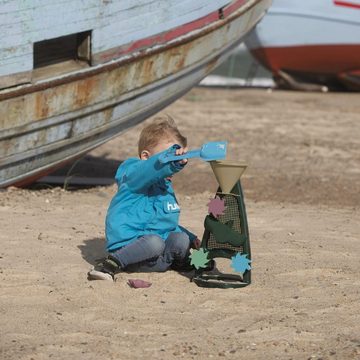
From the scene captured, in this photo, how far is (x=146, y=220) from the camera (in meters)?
4.76

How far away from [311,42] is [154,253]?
11552 millimetres

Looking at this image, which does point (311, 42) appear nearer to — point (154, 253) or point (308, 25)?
point (308, 25)

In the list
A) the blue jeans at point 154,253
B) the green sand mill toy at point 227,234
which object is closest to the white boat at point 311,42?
the blue jeans at point 154,253

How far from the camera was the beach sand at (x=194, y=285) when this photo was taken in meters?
3.73

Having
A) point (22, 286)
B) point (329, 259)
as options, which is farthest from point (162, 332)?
point (329, 259)

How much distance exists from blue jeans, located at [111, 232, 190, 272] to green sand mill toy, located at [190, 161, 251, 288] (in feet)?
0.59

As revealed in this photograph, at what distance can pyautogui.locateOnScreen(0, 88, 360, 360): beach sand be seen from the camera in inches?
147

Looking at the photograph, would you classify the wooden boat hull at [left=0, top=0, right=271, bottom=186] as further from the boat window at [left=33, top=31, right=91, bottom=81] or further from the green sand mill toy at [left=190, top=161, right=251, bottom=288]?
the green sand mill toy at [left=190, top=161, right=251, bottom=288]

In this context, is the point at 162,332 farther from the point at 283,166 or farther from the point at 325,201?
the point at 283,166

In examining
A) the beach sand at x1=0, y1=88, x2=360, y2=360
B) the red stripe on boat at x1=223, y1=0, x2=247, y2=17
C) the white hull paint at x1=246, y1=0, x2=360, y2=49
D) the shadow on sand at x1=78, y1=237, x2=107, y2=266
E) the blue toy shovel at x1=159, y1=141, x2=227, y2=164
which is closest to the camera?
the beach sand at x1=0, y1=88, x2=360, y2=360

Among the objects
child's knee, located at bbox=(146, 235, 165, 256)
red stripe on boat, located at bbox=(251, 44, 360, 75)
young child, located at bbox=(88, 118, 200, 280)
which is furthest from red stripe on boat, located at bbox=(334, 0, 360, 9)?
child's knee, located at bbox=(146, 235, 165, 256)

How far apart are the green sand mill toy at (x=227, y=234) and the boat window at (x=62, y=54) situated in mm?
2064

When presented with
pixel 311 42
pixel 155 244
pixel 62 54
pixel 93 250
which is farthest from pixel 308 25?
pixel 155 244

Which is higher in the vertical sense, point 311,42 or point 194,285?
point 194,285
